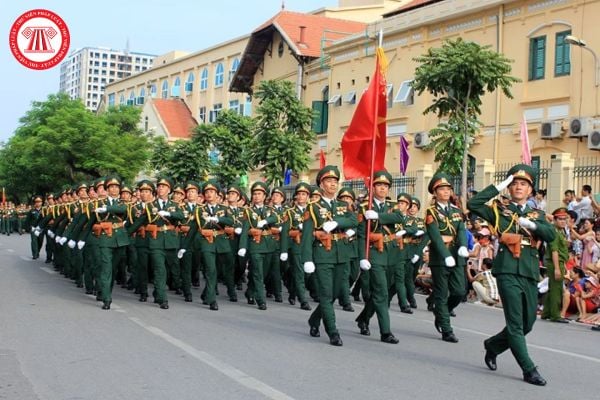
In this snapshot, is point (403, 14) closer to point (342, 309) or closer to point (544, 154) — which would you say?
point (544, 154)

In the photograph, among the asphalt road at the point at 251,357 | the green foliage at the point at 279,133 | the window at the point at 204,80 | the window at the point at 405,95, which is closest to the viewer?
the asphalt road at the point at 251,357

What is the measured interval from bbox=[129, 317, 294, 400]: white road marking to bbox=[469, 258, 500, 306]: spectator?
790cm

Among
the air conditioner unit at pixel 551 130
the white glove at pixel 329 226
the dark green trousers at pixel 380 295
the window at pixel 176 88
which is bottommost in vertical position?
the dark green trousers at pixel 380 295

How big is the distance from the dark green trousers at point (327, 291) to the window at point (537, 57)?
1941 centimetres

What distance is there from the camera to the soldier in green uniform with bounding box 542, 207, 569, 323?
48.5 feet

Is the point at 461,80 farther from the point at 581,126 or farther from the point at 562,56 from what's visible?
the point at 562,56

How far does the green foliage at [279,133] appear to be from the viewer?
30.9 m

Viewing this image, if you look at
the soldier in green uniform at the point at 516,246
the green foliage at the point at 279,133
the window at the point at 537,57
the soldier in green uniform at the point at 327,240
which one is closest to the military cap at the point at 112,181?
the soldier in green uniform at the point at 327,240

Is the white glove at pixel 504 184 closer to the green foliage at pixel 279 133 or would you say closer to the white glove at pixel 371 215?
the white glove at pixel 371 215

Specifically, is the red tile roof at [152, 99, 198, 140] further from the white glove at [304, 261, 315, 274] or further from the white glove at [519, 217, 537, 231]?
the white glove at [519, 217, 537, 231]

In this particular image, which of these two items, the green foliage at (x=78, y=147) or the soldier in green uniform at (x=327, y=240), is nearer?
the soldier in green uniform at (x=327, y=240)

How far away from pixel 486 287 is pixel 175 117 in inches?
1920

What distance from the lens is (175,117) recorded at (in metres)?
64.1

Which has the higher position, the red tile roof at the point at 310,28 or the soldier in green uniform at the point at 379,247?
the red tile roof at the point at 310,28
